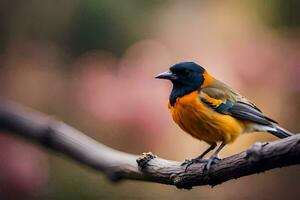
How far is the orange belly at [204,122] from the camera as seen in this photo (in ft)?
9.16

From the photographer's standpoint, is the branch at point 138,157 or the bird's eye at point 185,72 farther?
the bird's eye at point 185,72

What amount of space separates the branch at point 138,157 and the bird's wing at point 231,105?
0.41m

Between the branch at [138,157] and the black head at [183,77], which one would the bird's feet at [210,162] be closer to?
the branch at [138,157]

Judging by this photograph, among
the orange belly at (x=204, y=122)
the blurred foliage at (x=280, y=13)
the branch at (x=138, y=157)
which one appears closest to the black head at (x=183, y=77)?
the orange belly at (x=204, y=122)

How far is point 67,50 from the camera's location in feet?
15.3

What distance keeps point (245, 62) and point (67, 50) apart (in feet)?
4.16

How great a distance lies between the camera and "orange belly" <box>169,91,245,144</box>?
9.16 feet

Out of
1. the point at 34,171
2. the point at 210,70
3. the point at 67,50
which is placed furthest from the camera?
the point at 67,50

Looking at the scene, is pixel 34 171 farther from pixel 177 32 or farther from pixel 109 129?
pixel 177 32

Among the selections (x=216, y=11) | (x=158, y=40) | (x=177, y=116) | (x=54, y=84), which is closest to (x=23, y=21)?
(x=54, y=84)

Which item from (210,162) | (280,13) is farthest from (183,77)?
(280,13)

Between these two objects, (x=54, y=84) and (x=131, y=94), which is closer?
(x=131, y=94)

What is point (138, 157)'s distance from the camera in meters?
2.71

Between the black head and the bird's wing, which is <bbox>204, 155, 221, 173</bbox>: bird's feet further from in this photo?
the black head
